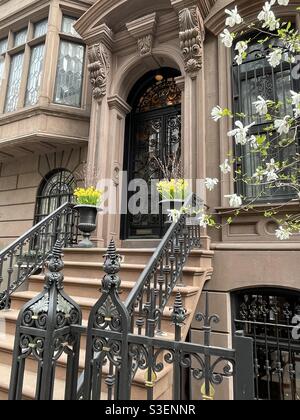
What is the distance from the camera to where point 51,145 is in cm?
719

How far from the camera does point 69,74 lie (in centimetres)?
720

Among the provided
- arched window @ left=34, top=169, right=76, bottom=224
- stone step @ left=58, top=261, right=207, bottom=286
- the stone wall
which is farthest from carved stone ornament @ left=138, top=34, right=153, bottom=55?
stone step @ left=58, top=261, right=207, bottom=286

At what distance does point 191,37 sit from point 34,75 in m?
4.39

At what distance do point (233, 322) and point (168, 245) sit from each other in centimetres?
189

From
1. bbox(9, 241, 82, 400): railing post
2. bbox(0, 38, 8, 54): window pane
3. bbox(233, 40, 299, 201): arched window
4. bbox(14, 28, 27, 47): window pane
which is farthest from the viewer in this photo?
bbox(0, 38, 8, 54): window pane

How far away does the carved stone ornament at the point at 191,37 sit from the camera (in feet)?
16.9

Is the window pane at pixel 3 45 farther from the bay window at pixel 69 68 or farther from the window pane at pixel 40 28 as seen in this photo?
the bay window at pixel 69 68

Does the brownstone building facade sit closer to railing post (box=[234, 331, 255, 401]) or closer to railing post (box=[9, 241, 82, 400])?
railing post (box=[234, 331, 255, 401])

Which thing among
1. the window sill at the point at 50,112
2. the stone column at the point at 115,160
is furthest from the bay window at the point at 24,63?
the stone column at the point at 115,160

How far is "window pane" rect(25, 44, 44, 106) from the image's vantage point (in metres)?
7.27

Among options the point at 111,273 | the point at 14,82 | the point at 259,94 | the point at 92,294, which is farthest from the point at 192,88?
the point at 14,82

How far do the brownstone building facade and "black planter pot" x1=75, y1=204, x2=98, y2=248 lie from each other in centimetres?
30

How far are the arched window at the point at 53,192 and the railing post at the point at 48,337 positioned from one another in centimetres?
548

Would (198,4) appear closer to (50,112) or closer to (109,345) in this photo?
(50,112)
